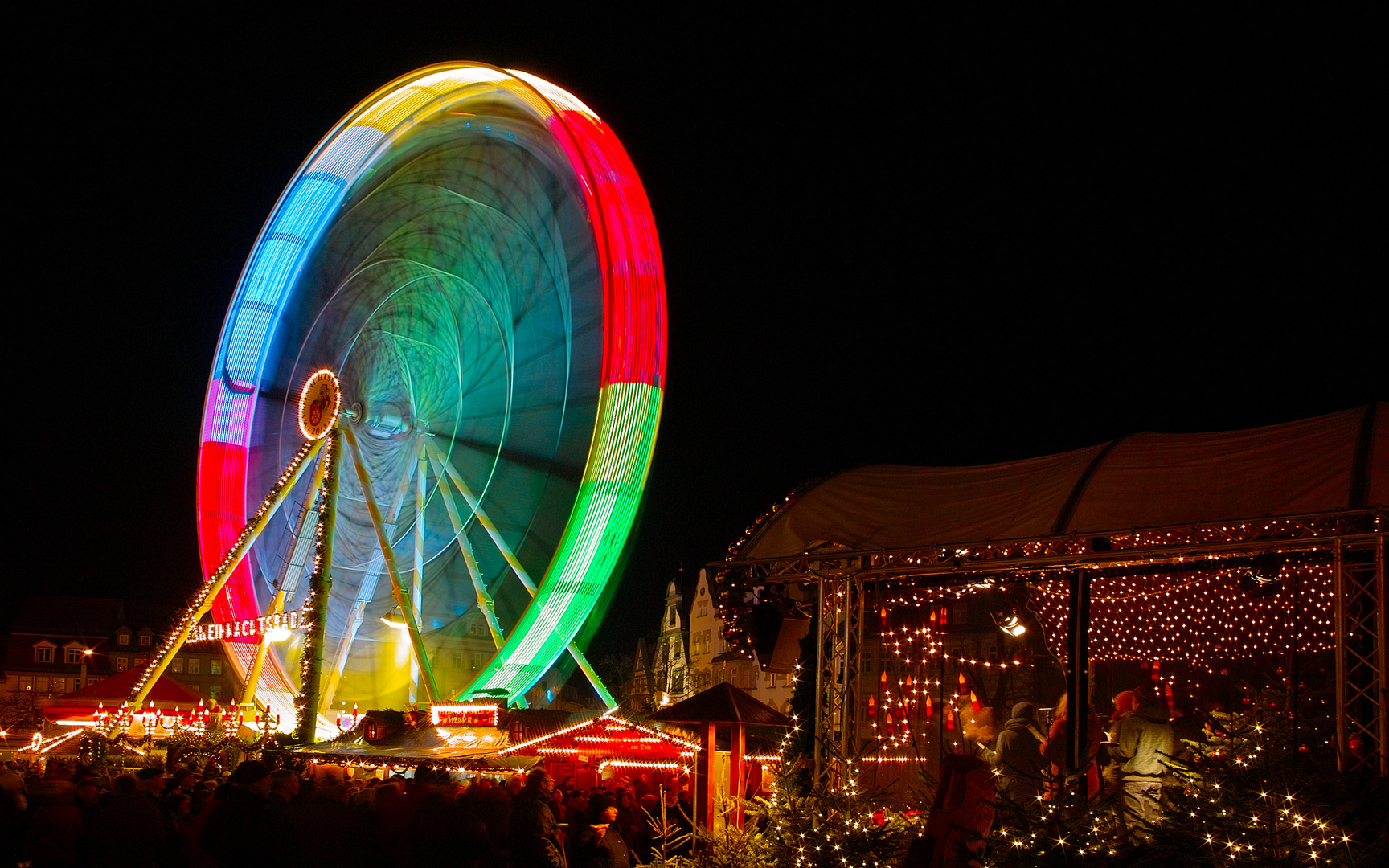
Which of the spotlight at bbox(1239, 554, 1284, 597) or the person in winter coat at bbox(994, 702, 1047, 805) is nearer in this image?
the spotlight at bbox(1239, 554, 1284, 597)

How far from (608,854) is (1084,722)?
3.54 metres

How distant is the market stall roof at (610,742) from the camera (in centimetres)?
1137

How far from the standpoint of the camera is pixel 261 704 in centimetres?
2064

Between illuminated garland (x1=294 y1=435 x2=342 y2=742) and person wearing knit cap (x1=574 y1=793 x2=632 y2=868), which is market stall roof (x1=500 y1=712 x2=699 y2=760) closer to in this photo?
person wearing knit cap (x1=574 y1=793 x2=632 y2=868)

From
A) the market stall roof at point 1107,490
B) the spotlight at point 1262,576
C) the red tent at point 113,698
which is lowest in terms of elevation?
the red tent at point 113,698

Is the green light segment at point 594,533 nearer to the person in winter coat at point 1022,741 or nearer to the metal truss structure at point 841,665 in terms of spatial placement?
the metal truss structure at point 841,665

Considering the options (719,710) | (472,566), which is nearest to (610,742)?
(719,710)

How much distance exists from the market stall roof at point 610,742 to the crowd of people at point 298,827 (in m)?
4.52

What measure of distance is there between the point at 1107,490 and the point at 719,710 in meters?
3.07

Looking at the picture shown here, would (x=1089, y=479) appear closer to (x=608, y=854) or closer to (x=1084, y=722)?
(x=1084, y=722)

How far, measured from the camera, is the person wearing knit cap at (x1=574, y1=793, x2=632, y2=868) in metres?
5.63

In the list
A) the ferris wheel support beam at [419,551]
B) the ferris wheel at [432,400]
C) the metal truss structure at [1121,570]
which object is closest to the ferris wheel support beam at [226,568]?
the ferris wheel at [432,400]

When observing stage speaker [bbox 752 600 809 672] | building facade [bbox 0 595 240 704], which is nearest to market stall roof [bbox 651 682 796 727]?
stage speaker [bbox 752 600 809 672]

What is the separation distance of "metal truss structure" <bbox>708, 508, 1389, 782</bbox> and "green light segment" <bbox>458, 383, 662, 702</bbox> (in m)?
5.04
